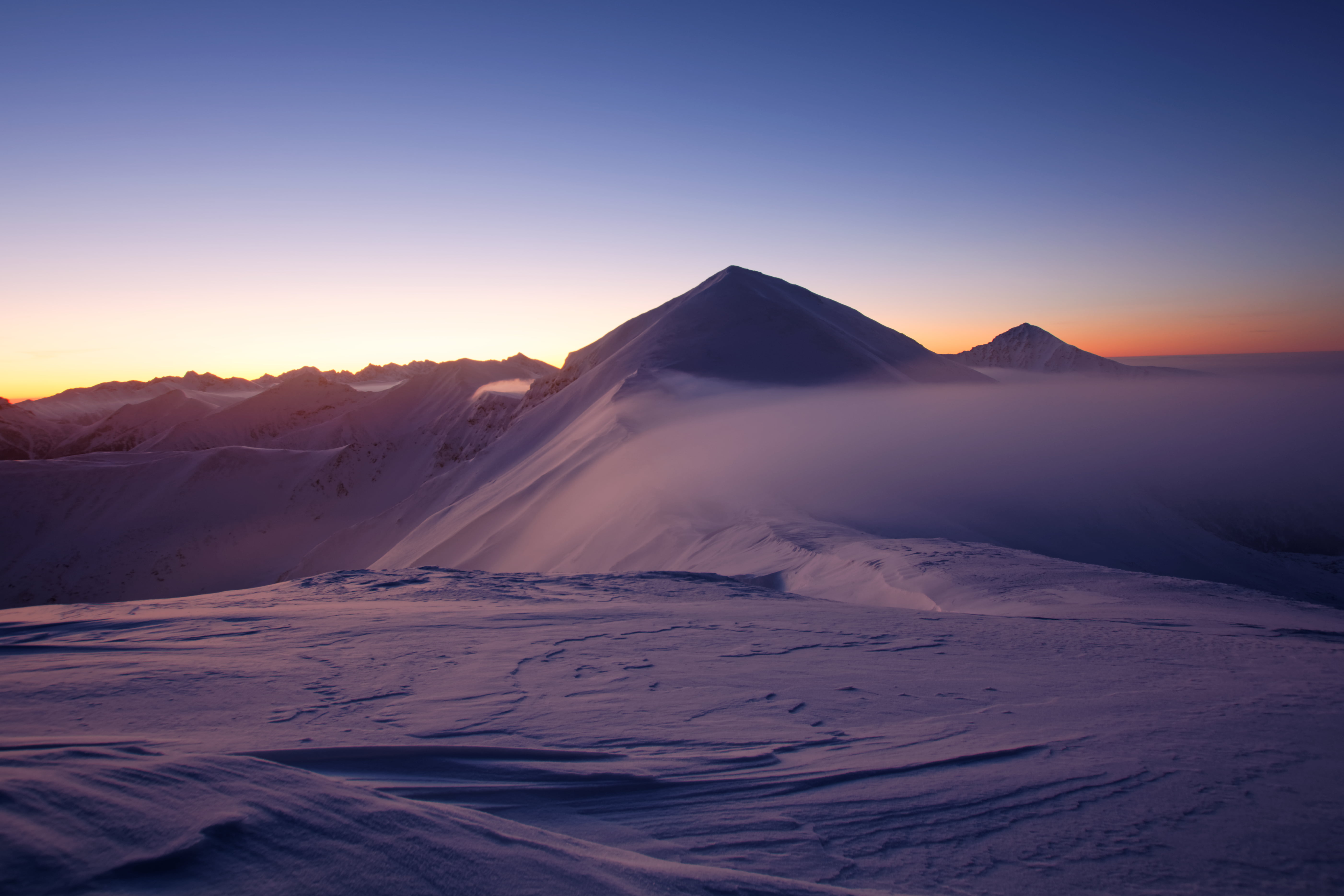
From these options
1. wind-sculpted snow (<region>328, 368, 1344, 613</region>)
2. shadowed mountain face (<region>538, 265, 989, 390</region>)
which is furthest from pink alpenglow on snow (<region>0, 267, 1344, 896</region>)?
shadowed mountain face (<region>538, 265, 989, 390</region>)

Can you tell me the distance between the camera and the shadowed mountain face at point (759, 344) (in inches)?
1191

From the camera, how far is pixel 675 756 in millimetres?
2812

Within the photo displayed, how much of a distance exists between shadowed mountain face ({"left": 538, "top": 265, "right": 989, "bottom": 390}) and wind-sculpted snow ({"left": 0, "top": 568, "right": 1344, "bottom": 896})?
2407 centimetres

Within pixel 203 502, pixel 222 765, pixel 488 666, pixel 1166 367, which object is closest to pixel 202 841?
pixel 222 765

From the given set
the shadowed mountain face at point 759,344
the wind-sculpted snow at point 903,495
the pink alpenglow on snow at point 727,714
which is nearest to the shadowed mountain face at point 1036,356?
the shadowed mountain face at point 759,344

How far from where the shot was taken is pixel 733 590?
715 centimetres

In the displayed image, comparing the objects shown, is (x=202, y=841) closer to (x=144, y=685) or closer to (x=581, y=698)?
(x=581, y=698)

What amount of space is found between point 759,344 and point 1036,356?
148 meters

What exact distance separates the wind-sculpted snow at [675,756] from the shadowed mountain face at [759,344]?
24.1m

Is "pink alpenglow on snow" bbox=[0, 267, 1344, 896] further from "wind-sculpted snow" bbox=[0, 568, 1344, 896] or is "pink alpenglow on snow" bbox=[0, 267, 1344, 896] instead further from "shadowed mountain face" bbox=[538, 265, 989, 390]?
"shadowed mountain face" bbox=[538, 265, 989, 390]

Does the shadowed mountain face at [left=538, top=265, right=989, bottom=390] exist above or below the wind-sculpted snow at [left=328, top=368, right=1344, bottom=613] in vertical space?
above

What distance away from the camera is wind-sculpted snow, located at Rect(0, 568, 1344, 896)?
1.72 meters

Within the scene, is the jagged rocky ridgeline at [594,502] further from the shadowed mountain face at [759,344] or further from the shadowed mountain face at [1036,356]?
the shadowed mountain face at [1036,356]

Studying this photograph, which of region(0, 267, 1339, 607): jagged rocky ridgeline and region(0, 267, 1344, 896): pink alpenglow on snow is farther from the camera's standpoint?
region(0, 267, 1339, 607): jagged rocky ridgeline
